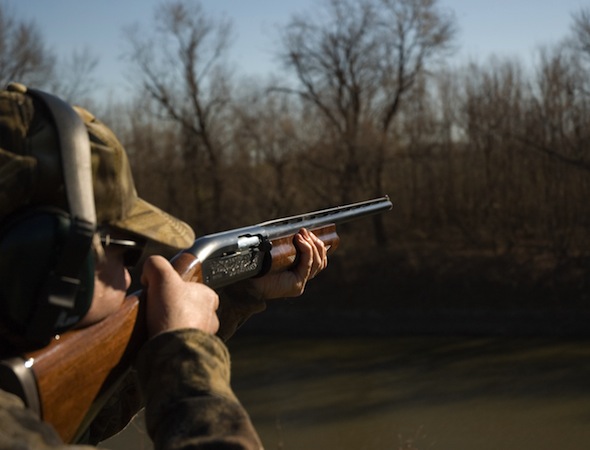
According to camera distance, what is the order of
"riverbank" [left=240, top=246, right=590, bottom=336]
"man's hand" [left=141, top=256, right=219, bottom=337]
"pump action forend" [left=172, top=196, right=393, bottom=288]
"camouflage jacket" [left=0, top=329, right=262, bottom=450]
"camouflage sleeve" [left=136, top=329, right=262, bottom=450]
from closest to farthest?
1. "camouflage jacket" [left=0, top=329, right=262, bottom=450]
2. "camouflage sleeve" [left=136, top=329, right=262, bottom=450]
3. "man's hand" [left=141, top=256, right=219, bottom=337]
4. "pump action forend" [left=172, top=196, right=393, bottom=288]
5. "riverbank" [left=240, top=246, right=590, bottom=336]

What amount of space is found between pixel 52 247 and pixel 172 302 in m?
0.36

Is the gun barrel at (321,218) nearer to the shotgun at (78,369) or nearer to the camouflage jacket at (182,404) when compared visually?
the shotgun at (78,369)

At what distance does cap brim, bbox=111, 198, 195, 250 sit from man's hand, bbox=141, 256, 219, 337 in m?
0.10

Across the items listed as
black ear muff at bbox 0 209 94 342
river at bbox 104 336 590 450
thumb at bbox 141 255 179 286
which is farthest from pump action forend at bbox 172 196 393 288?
river at bbox 104 336 590 450

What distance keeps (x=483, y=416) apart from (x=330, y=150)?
14569 mm

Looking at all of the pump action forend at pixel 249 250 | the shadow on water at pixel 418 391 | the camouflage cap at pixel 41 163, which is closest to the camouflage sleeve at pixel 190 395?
the camouflage cap at pixel 41 163

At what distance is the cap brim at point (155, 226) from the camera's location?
1.68 meters

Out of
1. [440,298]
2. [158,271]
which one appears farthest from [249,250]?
[440,298]

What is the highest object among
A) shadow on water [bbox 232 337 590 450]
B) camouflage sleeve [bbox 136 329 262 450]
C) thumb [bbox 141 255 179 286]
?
thumb [bbox 141 255 179 286]

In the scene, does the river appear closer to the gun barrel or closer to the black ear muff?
the gun barrel

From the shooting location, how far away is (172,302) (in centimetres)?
182

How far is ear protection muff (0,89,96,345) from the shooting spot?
59.1 inches

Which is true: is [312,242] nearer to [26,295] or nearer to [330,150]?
[26,295]

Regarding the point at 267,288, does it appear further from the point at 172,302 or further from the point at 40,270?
the point at 40,270
